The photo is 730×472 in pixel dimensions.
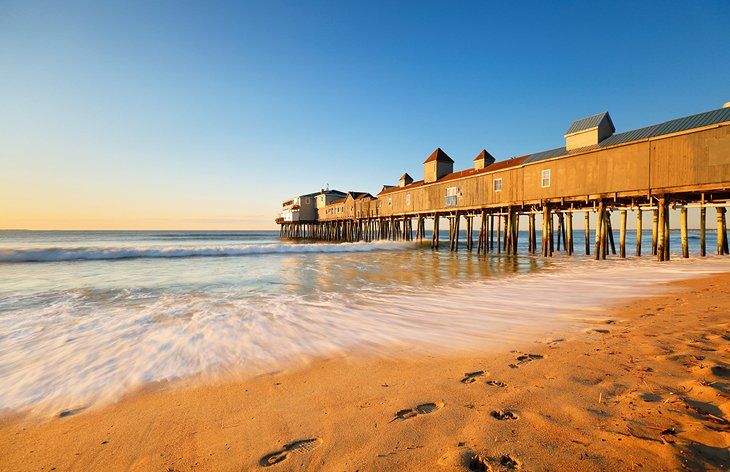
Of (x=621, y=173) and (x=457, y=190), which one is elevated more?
(x=457, y=190)

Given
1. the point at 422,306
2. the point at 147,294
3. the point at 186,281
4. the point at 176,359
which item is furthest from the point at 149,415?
the point at 186,281

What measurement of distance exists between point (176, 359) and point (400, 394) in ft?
12.5

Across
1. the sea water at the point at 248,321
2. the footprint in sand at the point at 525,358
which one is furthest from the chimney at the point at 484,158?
the footprint in sand at the point at 525,358

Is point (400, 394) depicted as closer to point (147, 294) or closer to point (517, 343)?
point (517, 343)

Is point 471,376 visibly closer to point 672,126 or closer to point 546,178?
point 672,126

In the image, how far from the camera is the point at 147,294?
38.6ft

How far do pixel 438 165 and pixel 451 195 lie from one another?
7511mm

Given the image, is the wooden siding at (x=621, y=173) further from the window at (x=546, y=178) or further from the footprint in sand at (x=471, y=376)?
the footprint in sand at (x=471, y=376)

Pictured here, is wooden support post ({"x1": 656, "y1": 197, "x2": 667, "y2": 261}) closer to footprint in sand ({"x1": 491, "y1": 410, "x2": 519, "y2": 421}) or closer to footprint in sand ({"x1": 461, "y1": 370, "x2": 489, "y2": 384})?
footprint in sand ({"x1": 461, "y1": 370, "x2": 489, "y2": 384})

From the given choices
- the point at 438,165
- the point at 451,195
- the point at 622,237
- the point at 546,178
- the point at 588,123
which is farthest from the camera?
the point at 438,165

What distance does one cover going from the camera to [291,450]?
280cm

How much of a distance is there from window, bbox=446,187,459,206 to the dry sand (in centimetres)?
2582

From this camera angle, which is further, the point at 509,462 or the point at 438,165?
the point at 438,165

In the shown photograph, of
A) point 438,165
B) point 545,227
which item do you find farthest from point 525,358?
point 438,165
